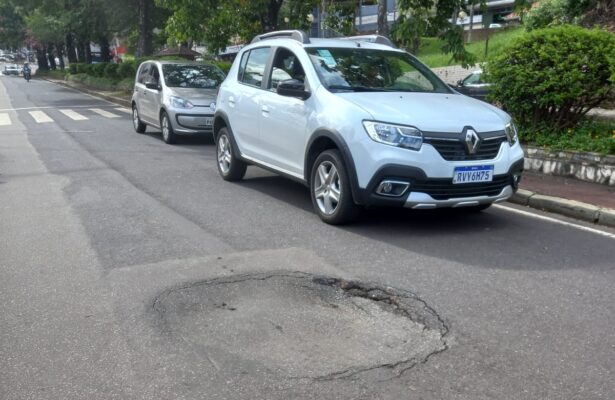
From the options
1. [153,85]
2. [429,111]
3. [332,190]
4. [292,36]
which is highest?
[292,36]

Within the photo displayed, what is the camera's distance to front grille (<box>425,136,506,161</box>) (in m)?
6.02

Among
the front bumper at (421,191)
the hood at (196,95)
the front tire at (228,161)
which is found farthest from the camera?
the hood at (196,95)

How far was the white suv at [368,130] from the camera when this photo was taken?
6.03 metres

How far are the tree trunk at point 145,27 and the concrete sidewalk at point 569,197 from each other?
22967 millimetres

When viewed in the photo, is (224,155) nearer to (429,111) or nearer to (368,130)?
(368,130)

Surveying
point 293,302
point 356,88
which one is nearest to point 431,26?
point 356,88

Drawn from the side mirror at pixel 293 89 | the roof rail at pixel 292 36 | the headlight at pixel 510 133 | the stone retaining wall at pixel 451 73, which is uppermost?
the roof rail at pixel 292 36

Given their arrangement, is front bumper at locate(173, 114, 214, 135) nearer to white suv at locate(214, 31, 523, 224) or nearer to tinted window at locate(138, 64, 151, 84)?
tinted window at locate(138, 64, 151, 84)

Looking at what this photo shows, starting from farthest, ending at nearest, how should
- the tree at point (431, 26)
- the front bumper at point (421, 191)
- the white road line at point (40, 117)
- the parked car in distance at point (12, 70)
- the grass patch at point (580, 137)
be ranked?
the parked car in distance at point (12, 70) < the white road line at point (40, 117) < the tree at point (431, 26) < the grass patch at point (580, 137) < the front bumper at point (421, 191)

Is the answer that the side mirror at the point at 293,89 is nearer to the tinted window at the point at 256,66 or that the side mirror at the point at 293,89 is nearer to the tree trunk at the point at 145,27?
the tinted window at the point at 256,66

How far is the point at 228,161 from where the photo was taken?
30.2 feet

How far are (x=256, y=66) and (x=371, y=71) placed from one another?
175cm

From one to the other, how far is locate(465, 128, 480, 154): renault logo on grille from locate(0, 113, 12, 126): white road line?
53.0ft

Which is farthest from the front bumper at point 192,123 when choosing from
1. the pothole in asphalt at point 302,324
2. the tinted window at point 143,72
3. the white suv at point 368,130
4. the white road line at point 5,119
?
the pothole in asphalt at point 302,324
